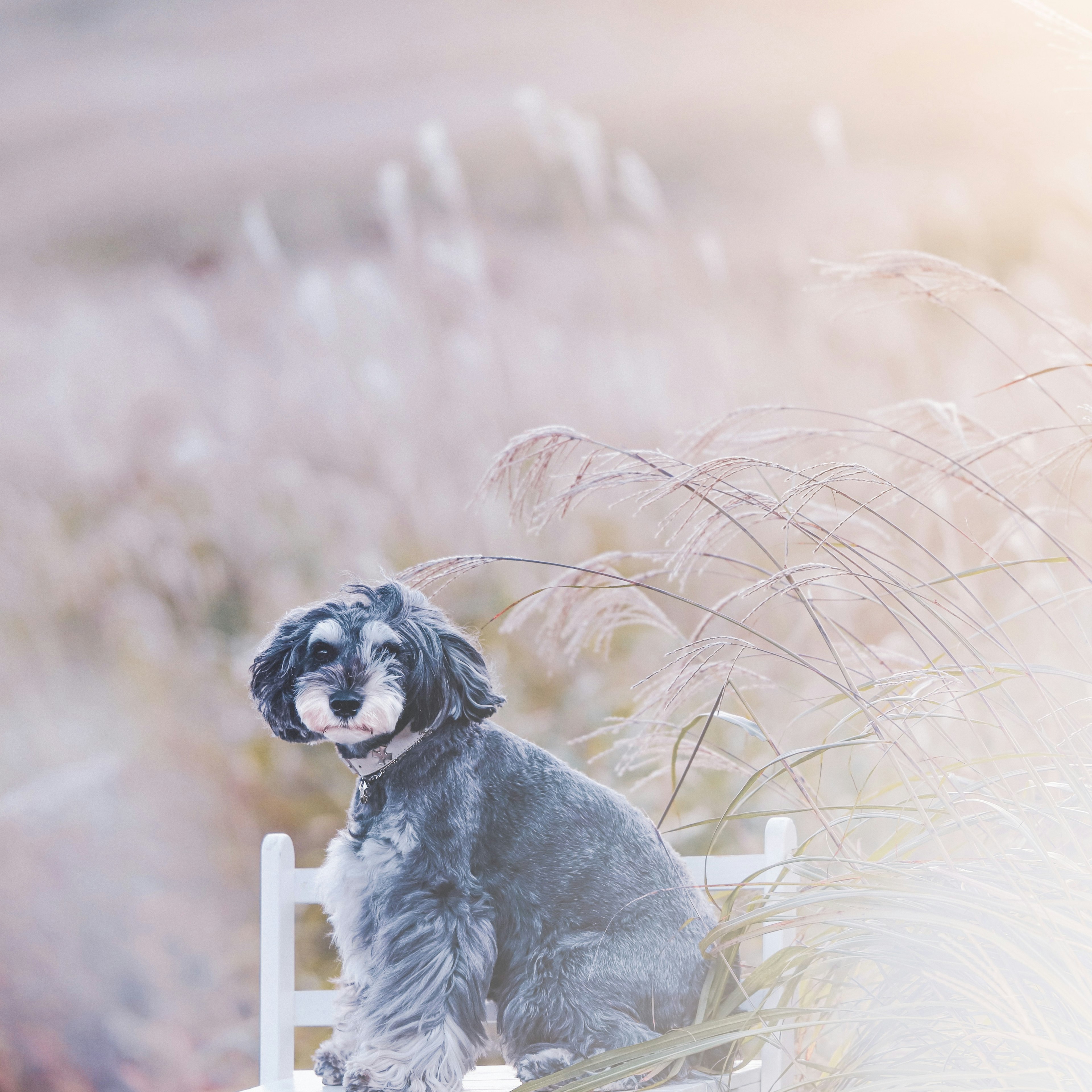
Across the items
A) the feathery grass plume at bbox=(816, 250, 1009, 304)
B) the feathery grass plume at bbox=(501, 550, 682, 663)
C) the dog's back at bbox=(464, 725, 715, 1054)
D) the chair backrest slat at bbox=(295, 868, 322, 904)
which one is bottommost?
the chair backrest slat at bbox=(295, 868, 322, 904)

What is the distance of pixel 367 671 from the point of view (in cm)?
94

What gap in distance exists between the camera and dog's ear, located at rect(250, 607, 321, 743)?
0.97 m

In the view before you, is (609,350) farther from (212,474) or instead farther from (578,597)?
(578,597)

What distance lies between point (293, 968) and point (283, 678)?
0.52 meters

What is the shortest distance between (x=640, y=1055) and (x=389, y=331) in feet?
5.75

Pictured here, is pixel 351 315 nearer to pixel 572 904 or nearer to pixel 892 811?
pixel 572 904

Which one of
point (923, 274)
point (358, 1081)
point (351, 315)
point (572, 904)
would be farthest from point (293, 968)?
point (351, 315)

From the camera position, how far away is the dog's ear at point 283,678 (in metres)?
0.97

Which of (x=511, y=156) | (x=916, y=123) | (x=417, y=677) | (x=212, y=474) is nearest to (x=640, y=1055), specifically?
(x=417, y=677)

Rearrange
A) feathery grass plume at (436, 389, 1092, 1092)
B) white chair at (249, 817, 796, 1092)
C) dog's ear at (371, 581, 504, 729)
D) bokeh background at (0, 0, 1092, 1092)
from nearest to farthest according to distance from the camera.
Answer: feathery grass plume at (436, 389, 1092, 1092) → dog's ear at (371, 581, 504, 729) → white chair at (249, 817, 796, 1092) → bokeh background at (0, 0, 1092, 1092)

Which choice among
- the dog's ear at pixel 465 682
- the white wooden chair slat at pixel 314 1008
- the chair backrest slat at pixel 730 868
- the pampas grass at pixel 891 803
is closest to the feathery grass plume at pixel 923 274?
the pampas grass at pixel 891 803

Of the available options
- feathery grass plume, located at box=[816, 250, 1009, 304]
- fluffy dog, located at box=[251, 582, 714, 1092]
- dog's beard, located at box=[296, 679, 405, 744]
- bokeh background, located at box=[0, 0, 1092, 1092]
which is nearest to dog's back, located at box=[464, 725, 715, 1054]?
fluffy dog, located at box=[251, 582, 714, 1092]

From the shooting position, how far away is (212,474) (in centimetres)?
212

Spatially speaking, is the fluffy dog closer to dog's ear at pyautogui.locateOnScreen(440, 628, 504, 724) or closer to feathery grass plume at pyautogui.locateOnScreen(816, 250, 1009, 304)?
dog's ear at pyautogui.locateOnScreen(440, 628, 504, 724)
